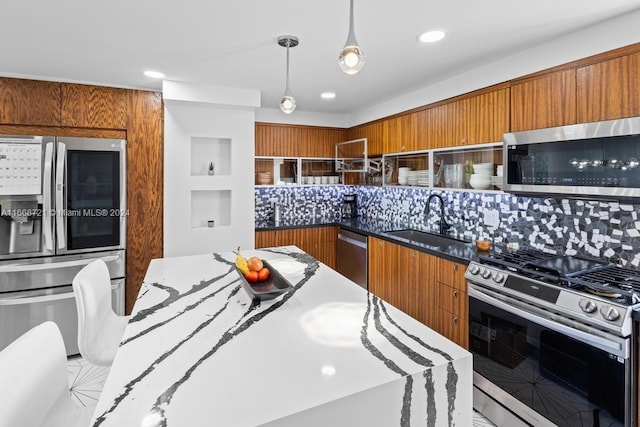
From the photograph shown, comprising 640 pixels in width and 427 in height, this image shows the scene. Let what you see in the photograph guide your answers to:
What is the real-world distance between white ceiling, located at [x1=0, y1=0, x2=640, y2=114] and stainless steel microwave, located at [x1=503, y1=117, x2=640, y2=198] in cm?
64

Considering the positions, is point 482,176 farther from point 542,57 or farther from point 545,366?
point 545,366

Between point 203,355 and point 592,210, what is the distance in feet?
8.22

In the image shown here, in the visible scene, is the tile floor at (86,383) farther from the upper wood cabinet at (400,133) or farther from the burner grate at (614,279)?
the upper wood cabinet at (400,133)

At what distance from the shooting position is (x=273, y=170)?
4590 millimetres

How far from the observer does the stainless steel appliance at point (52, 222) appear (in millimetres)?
2869

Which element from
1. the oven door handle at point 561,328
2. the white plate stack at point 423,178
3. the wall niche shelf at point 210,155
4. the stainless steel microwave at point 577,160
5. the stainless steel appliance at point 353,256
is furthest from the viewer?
the stainless steel appliance at point 353,256

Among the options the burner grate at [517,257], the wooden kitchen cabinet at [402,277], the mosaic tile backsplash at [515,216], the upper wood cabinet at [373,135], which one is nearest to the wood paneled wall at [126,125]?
the mosaic tile backsplash at [515,216]

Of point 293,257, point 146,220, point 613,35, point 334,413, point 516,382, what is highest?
point 613,35

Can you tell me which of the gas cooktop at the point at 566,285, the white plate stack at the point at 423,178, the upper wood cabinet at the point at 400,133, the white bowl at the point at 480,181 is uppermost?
the upper wood cabinet at the point at 400,133

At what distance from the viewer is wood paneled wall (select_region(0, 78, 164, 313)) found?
3.01m

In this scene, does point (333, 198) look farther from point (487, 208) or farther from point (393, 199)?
point (487, 208)

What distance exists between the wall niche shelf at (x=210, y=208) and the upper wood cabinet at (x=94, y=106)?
3.26 ft

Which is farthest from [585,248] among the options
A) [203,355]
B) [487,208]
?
[203,355]

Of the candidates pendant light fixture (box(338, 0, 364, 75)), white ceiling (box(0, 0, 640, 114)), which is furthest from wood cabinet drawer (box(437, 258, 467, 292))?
pendant light fixture (box(338, 0, 364, 75))
